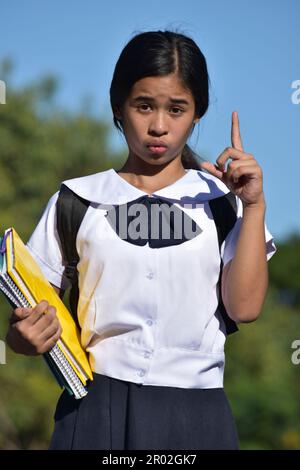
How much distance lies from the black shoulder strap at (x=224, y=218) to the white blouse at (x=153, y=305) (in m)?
0.01

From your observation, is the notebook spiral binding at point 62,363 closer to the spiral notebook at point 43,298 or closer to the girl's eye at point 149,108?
the spiral notebook at point 43,298

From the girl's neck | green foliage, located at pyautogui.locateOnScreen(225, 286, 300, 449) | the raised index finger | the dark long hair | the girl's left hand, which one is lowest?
green foliage, located at pyautogui.locateOnScreen(225, 286, 300, 449)

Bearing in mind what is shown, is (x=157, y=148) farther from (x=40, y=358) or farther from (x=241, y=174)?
(x=40, y=358)

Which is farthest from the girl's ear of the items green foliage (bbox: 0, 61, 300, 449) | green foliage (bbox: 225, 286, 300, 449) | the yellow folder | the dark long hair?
green foliage (bbox: 225, 286, 300, 449)

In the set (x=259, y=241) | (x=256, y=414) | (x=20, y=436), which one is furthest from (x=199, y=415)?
(x=256, y=414)

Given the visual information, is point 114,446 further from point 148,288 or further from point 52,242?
point 52,242

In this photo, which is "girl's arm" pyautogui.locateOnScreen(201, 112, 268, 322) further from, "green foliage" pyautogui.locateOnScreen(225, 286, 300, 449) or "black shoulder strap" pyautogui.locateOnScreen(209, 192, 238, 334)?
"green foliage" pyautogui.locateOnScreen(225, 286, 300, 449)

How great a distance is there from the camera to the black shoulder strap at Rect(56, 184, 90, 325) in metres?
2.14

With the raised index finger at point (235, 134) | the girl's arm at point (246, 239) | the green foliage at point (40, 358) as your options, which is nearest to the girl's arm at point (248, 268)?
the girl's arm at point (246, 239)

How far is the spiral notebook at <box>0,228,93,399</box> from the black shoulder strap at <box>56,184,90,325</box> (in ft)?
0.19

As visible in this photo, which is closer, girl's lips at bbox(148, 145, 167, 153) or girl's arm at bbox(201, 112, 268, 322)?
girl's arm at bbox(201, 112, 268, 322)

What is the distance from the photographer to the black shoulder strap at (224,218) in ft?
6.96

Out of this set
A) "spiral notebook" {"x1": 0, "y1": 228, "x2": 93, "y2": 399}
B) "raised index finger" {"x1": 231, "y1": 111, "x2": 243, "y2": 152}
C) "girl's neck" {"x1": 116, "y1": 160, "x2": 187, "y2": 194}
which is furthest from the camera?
"girl's neck" {"x1": 116, "y1": 160, "x2": 187, "y2": 194}

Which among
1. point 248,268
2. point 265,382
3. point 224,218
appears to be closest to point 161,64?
point 224,218
